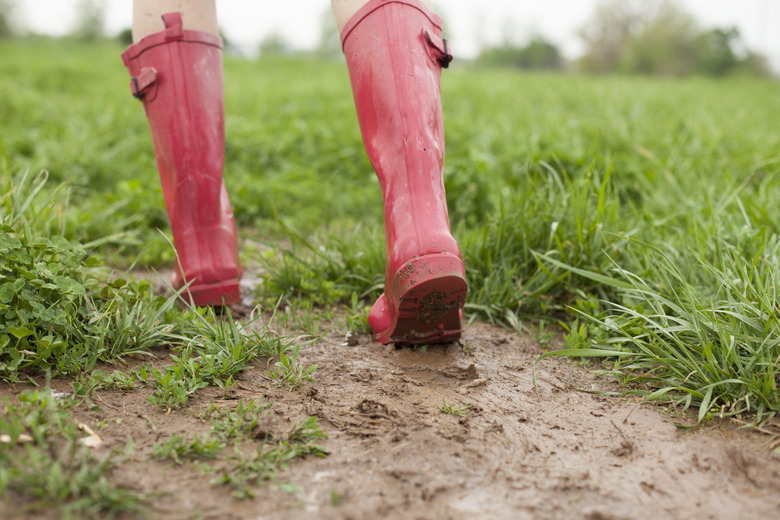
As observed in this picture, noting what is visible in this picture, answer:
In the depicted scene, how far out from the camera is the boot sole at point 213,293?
5.96 ft

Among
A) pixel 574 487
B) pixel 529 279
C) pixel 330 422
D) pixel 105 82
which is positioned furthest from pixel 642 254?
pixel 105 82

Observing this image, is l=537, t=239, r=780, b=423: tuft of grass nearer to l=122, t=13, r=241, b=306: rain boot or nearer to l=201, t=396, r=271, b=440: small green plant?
l=201, t=396, r=271, b=440: small green plant

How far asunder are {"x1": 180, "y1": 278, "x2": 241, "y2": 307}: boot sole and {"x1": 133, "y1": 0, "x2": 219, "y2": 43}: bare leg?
807 millimetres

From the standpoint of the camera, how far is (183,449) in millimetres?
1144

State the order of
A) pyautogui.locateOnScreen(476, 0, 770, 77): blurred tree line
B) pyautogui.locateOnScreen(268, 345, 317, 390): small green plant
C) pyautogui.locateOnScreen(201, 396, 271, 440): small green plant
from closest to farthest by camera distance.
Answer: pyautogui.locateOnScreen(201, 396, 271, 440): small green plant
pyautogui.locateOnScreen(268, 345, 317, 390): small green plant
pyautogui.locateOnScreen(476, 0, 770, 77): blurred tree line

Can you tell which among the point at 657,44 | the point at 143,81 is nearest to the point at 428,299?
the point at 143,81

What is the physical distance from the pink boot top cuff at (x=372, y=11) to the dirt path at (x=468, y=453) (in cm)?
94

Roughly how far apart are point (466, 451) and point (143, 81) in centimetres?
147

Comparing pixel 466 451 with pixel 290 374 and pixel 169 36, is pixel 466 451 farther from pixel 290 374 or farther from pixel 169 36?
pixel 169 36

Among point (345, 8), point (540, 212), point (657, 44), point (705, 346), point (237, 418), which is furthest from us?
point (657, 44)

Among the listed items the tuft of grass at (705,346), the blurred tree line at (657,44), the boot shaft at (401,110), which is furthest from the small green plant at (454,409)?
the blurred tree line at (657,44)

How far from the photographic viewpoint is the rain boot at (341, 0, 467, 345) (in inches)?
58.6

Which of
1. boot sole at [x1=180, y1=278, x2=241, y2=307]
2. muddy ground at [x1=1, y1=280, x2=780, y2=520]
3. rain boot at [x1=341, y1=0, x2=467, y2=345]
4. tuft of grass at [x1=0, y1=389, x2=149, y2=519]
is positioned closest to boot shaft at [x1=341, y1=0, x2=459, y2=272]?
rain boot at [x1=341, y1=0, x2=467, y2=345]

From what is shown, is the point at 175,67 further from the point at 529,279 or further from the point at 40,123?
the point at 40,123
